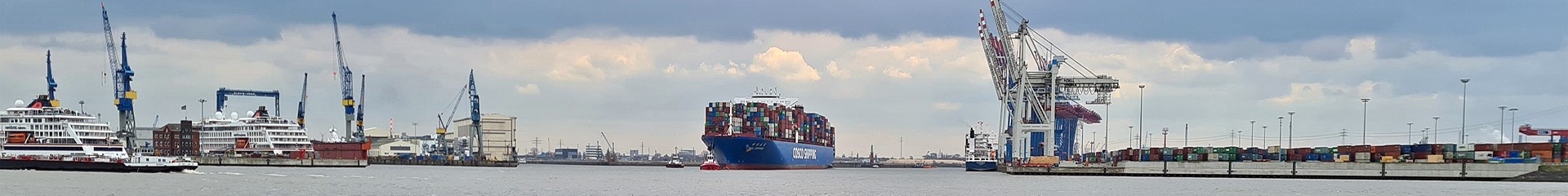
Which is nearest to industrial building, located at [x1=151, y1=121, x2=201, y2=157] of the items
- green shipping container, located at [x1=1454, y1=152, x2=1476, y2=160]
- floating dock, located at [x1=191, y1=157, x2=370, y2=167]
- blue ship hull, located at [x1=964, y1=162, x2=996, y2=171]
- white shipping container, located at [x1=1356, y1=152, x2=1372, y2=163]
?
floating dock, located at [x1=191, y1=157, x2=370, y2=167]

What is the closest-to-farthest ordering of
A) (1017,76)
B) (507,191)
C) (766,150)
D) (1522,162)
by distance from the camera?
1. (507,191)
2. (1522,162)
3. (1017,76)
4. (766,150)

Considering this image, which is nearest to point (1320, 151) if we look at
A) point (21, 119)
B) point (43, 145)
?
point (43, 145)

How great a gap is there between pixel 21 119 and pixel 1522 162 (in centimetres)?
9877

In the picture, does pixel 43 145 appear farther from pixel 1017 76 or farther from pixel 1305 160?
pixel 1305 160

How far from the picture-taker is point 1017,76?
111 meters

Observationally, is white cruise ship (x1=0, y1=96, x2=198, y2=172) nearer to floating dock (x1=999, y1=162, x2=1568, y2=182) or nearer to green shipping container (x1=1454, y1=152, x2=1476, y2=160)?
floating dock (x1=999, y1=162, x2=1568, y2=182)

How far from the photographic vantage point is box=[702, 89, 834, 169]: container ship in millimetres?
144250

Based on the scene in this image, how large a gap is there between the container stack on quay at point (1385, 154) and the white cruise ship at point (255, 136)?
8774 centimetres

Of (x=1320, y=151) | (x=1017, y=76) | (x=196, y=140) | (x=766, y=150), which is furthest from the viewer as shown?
(x=196, y=140)

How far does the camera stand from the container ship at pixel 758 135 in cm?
14425

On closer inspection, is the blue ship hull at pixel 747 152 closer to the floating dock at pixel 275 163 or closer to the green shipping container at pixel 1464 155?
the floating dock at pixel 275 163

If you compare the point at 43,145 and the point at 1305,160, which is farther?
the point at 43,145

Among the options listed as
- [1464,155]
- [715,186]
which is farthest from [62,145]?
[1464,155]

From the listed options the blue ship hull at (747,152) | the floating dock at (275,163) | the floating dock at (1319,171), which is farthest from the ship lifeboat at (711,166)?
the floating dock at (1319,171)
